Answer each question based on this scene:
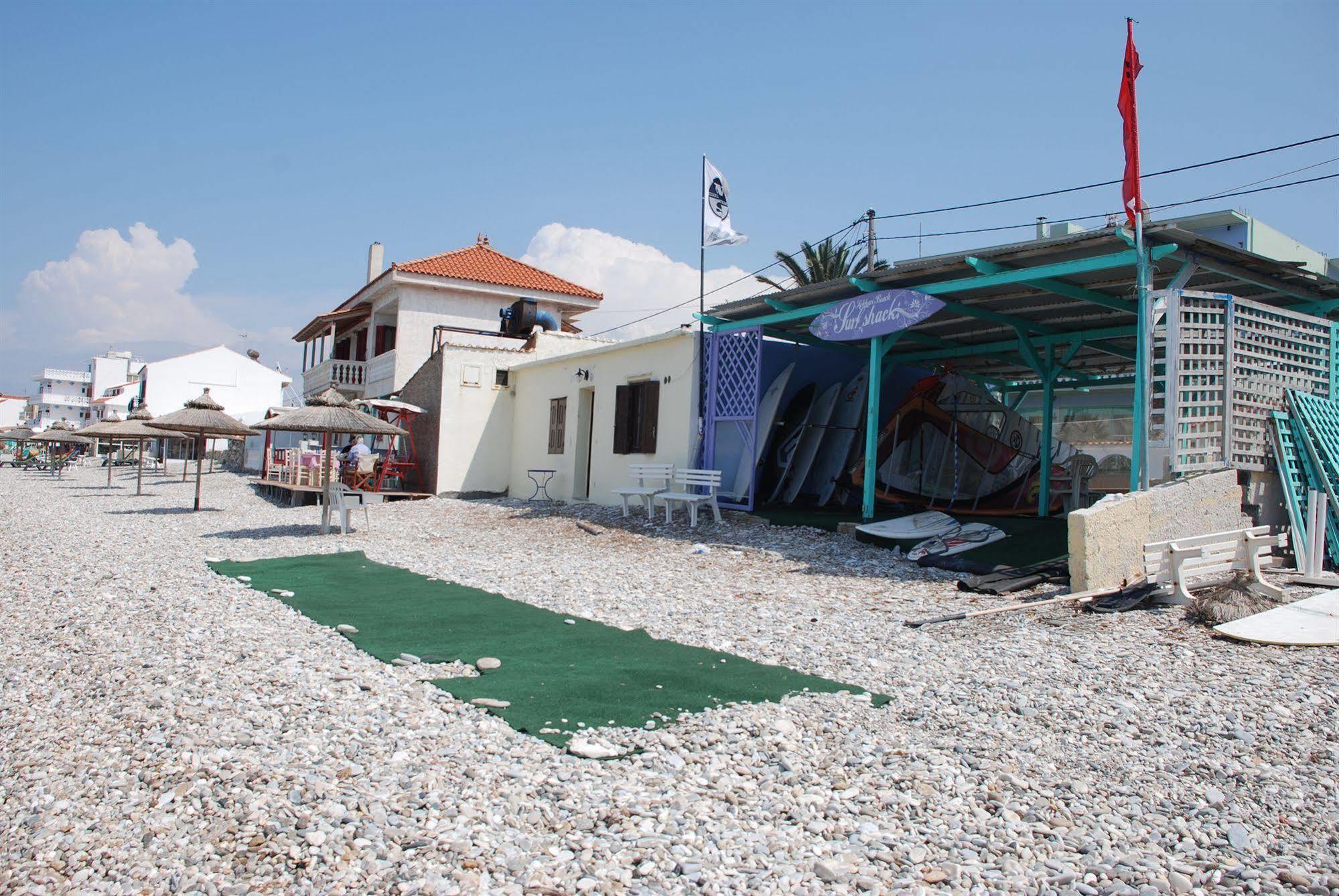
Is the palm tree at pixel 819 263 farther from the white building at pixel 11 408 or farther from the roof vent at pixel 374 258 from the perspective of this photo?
the white building at pixel 11 408

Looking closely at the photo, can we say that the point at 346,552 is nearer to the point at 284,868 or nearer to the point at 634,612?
the point at 634,612

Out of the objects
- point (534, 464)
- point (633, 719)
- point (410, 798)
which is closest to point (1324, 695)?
point (633, 719)

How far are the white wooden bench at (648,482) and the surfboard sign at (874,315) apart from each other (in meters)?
3.09

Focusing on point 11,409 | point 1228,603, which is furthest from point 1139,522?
point 11,409

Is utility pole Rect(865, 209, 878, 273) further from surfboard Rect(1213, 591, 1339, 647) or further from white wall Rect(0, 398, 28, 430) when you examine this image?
white wall Rect(0, 398, 28, 430)

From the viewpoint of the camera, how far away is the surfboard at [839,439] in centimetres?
1296

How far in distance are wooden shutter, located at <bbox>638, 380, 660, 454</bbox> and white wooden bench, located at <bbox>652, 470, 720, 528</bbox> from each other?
1.06 meters

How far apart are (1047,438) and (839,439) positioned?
2.84 meters

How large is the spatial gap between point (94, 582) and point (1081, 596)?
317 inches

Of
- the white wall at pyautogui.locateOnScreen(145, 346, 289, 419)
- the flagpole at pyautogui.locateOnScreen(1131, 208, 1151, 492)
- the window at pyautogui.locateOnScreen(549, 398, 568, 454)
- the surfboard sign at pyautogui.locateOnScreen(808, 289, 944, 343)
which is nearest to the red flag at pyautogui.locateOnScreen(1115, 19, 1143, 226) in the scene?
the flagpole at pyautogui.locateOnScreen(1131, 208, 1151, 492)

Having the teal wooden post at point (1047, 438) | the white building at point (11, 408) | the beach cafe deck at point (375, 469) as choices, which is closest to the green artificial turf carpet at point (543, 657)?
the teal wooden post at point (1047, 438)

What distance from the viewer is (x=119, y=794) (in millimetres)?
3152

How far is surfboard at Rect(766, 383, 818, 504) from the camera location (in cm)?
1302

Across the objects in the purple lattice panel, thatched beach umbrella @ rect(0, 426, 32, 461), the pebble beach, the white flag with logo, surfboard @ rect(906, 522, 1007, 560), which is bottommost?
the pebble beach
